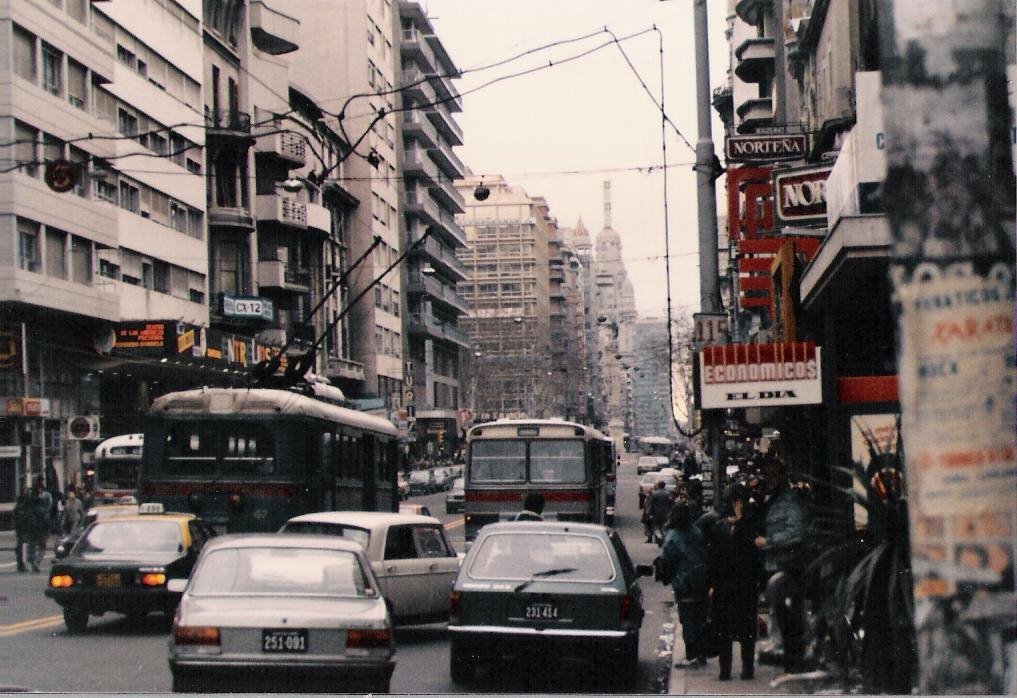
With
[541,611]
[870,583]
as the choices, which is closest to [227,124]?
[541,611]

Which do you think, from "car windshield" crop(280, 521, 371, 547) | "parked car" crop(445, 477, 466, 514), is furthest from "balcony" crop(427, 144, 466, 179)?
"car windshield" crop(280, 521, 371, 547)

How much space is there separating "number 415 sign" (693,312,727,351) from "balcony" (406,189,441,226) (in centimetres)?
703

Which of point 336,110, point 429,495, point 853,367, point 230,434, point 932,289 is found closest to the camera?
point 932,289

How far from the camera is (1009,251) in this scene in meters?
6.40

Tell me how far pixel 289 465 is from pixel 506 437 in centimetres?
504

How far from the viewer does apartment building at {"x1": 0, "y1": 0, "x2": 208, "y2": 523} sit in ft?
31.3

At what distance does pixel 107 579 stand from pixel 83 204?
5.37m

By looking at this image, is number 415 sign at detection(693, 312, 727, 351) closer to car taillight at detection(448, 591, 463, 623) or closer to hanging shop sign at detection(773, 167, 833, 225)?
hanging shop sign at detection(773, 167, 833, 225)

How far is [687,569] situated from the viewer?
44.3ft

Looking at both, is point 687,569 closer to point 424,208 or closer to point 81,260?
point 424,208

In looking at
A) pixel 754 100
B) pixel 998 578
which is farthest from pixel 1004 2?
pixel 754 100

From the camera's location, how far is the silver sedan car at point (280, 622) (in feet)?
32.4

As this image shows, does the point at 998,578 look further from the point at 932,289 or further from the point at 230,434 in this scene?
the point at 230,434

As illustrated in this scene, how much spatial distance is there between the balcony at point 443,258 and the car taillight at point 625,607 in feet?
9.43
